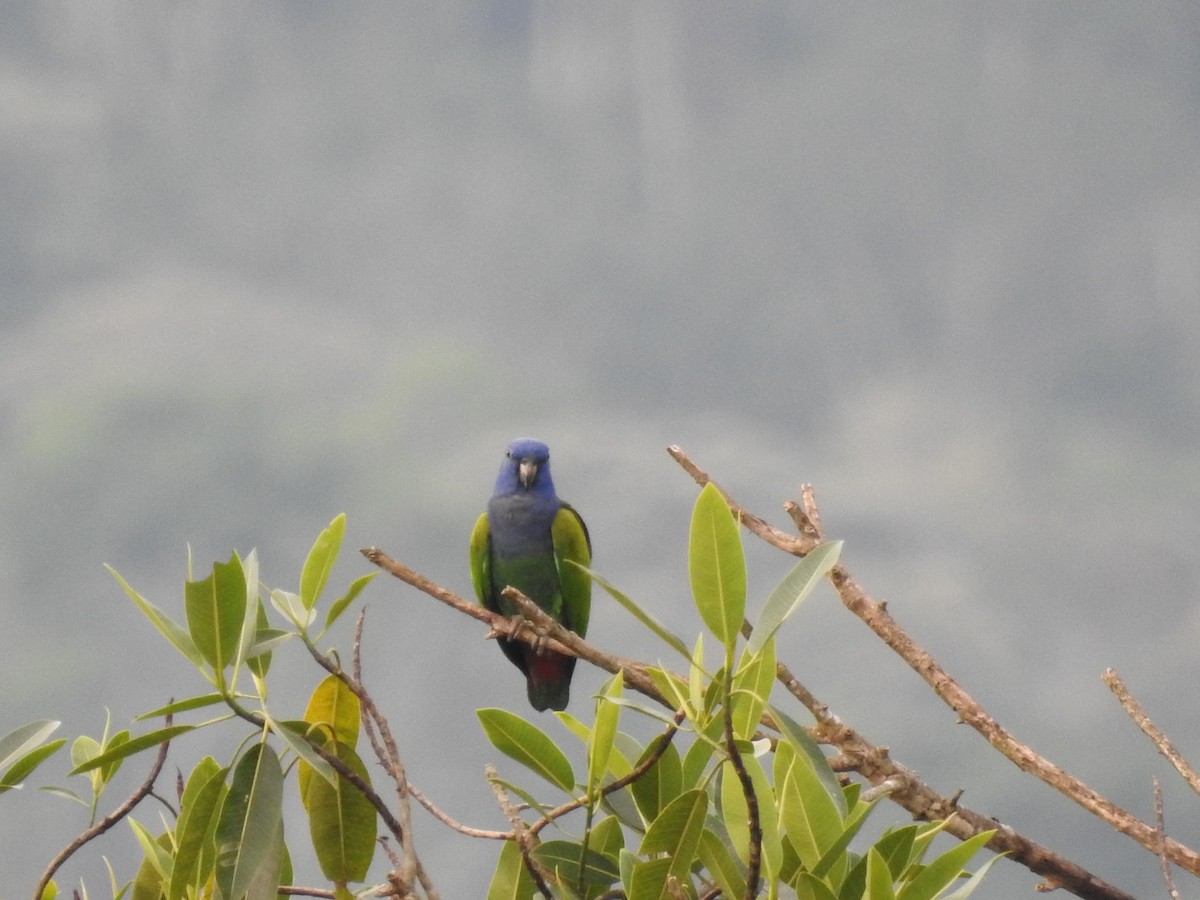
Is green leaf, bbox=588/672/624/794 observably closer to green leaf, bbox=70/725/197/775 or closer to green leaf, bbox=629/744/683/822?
green leaf, bbox=629/744/683/822

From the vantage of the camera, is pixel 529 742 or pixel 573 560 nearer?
pixel 529 742

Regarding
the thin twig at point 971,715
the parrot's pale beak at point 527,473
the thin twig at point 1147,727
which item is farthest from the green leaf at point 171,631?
the parrot's pale beak at point 527,473

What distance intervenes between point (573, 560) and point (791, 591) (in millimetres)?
4698

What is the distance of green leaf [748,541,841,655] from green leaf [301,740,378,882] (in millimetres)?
1015

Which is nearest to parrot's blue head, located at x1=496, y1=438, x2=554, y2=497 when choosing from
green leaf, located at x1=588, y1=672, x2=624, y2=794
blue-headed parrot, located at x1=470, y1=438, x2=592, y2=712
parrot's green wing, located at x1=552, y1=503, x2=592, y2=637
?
blue-headed parrot, located at x1=470, y1=438, x2=592, y2=712

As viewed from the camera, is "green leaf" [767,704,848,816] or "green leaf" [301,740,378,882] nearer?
"green leaf" [767,704,848,816]

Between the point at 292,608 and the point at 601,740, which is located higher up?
the point at 292,608

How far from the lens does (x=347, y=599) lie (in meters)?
2.41

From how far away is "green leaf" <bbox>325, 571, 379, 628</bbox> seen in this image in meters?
2.41

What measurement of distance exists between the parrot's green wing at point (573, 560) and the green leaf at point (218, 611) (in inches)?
161

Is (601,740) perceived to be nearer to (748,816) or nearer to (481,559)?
(748,816)

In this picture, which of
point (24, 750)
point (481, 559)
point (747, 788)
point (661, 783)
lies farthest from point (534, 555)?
point (747, 788)

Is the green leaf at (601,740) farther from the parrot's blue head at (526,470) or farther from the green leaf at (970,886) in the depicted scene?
the parrot's blue head at (526,470)

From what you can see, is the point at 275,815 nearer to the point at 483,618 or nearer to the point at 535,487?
the point at 483,618
